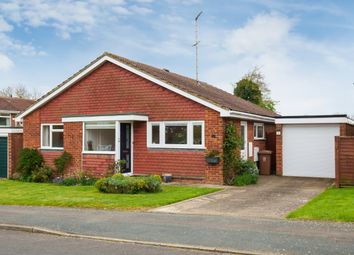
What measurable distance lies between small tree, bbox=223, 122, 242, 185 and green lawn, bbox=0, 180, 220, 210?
1.92 metres

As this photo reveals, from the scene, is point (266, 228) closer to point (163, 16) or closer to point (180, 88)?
point (163, 16)

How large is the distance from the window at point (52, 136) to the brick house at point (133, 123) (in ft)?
0.16

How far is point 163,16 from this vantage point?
14.9 m

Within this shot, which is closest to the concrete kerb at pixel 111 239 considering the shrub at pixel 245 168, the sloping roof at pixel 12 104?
the shrub at pixel 245 168

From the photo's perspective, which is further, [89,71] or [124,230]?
[89,71]

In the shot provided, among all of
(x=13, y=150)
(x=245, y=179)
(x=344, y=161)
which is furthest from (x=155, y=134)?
(x=13, y=150)

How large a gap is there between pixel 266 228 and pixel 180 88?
10.0 m

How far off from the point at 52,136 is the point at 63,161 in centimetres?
203

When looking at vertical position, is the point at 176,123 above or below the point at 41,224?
above

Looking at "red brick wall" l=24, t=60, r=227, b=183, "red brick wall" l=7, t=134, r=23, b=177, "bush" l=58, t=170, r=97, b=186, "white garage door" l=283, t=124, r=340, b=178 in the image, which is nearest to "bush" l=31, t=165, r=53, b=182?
"red brick wall" l=24, t=60, r=227, b=183

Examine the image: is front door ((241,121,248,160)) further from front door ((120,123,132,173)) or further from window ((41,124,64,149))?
window ((41,124,64,149))

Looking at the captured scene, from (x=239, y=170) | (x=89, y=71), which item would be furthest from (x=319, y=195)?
(x=89, y=71)

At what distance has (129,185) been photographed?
15312 millimetres

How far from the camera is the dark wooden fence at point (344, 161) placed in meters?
15.6
